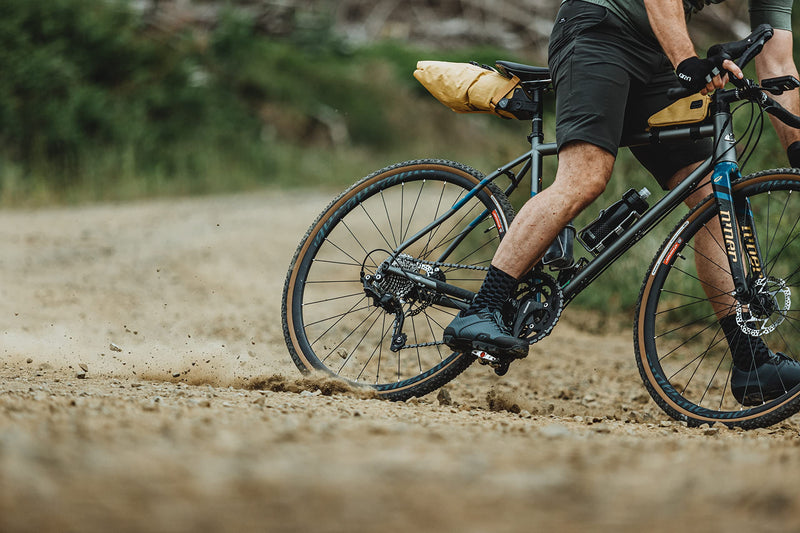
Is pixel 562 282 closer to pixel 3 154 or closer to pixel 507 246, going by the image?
pixel 507 246

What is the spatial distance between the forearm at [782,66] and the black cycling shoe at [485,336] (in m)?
1.28

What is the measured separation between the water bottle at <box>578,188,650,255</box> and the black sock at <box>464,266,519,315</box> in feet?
1.15

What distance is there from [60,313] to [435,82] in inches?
106

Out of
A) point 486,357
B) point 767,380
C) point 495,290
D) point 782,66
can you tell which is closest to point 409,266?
point 495,290

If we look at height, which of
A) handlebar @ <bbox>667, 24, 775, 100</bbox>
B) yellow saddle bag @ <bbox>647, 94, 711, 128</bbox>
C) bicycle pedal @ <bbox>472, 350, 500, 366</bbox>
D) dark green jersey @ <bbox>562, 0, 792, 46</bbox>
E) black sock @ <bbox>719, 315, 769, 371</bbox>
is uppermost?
dark green jersey @ <bbox>562, 0, 792, 46</bbox>

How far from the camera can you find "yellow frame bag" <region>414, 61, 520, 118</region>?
3109 mm

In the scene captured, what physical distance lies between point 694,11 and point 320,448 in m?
2.31

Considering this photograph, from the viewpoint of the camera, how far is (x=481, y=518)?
134cm

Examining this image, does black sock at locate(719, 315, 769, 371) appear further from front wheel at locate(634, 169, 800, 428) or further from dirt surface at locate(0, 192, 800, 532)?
dirt surface at locate(0, 192, 800, 532)

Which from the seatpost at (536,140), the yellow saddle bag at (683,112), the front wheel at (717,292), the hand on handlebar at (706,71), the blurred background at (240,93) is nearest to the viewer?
the hand on handlebar at (706,71)

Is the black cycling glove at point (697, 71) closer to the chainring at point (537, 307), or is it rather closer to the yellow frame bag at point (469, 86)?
the yellow frame bag at point (469, 86)

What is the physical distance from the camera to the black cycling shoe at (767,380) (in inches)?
113

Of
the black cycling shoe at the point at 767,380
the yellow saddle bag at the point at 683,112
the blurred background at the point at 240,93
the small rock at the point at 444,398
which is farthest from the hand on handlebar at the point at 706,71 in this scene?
the blurred background at the point at 240,93

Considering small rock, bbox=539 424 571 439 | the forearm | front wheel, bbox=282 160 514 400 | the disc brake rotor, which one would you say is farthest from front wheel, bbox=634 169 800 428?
small rock, bbox=539 424 571 439
